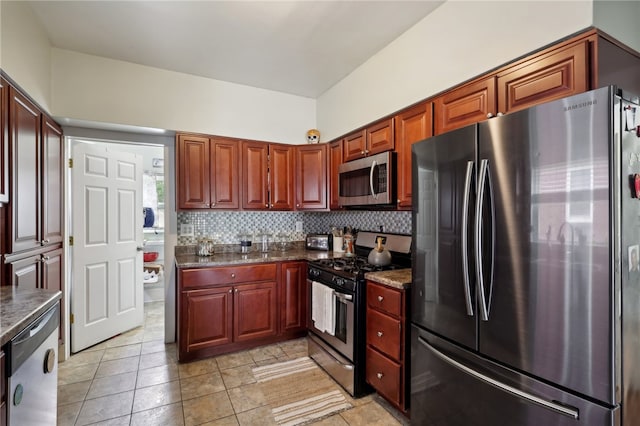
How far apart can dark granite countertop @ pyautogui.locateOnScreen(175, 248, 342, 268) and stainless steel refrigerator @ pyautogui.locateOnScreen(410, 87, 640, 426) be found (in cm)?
176

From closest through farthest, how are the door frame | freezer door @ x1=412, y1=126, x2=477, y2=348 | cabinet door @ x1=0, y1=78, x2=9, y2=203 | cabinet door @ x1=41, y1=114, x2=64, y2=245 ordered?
freezer door @ x1=412, y1=126, x2=477, y2=348, cabinet door @ x1=0, y1=78, x2=9, y2=203, cabinet door @ x1=41, y1=114, x2=64, y2=245, the door frame

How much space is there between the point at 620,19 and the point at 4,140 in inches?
129

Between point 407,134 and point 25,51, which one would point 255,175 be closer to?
point 407,134

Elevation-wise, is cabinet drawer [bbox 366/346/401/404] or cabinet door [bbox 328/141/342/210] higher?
cabinet door [bbox 328/141/342/210]

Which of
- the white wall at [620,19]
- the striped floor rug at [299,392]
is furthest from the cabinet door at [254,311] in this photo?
the white wall at [620,19]

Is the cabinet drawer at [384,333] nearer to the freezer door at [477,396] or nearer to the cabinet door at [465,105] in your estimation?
the freezer door at [477,396]

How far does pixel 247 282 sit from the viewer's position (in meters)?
3.02

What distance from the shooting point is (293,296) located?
324 cm

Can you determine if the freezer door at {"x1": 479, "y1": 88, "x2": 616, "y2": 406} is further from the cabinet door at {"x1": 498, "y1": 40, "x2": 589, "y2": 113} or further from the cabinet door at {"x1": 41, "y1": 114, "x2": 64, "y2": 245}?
the cabinet door at {"x1": 41, "y1": 114, "x2": 64, "y2": 245}

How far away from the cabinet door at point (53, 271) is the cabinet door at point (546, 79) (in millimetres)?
3351

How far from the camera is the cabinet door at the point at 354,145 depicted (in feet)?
9.67

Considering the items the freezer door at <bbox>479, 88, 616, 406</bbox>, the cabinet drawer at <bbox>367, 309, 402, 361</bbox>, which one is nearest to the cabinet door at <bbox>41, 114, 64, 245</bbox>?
the cabinet drawer at <bbox>367, 309, 402, 361</bbox>

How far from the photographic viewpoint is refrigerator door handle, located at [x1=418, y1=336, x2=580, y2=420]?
3.80 feet

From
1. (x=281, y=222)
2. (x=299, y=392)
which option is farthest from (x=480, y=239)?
(x=281, y=222)
